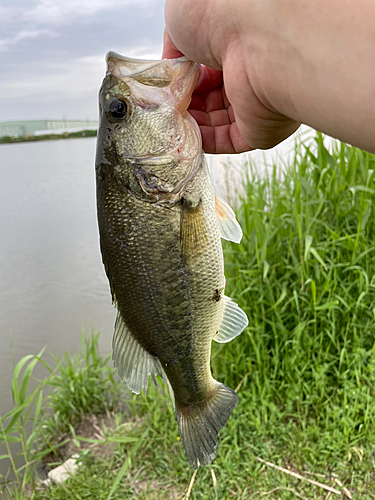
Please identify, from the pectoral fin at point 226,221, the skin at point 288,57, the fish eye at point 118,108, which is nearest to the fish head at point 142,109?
the fish eye at point 118,108

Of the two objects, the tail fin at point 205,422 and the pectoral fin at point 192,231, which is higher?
the pectoral fin at point 192,231

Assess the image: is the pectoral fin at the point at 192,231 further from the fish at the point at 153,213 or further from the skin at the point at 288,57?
the skin at the point at 288,57

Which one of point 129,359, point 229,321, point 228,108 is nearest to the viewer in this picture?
point 129,359

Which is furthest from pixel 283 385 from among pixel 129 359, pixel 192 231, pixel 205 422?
pixel 192 231

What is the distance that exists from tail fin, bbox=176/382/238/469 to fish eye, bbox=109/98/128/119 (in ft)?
3.65

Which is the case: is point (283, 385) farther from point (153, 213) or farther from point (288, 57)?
point (288, 57)

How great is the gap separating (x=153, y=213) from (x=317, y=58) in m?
0.68

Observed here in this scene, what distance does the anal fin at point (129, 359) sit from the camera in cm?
148

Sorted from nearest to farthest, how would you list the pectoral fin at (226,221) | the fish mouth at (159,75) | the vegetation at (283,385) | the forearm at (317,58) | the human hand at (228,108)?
the forearm at (317,58), the human hand at (228,108), the fish mouth at (159,75), the pectoral fin at (226,221), the vegetation at (283,385)

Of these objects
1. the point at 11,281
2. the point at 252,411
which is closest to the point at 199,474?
the point at 252,411

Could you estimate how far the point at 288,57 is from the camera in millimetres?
1007

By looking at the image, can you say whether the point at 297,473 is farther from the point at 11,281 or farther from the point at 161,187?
the point at 11,281

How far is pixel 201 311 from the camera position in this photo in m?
1.50

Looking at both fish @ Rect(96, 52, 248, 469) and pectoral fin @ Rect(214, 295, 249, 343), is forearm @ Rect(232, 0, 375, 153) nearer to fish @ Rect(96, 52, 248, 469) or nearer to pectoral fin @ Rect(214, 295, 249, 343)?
fish @ Rect(96, 52, 248, 469)
